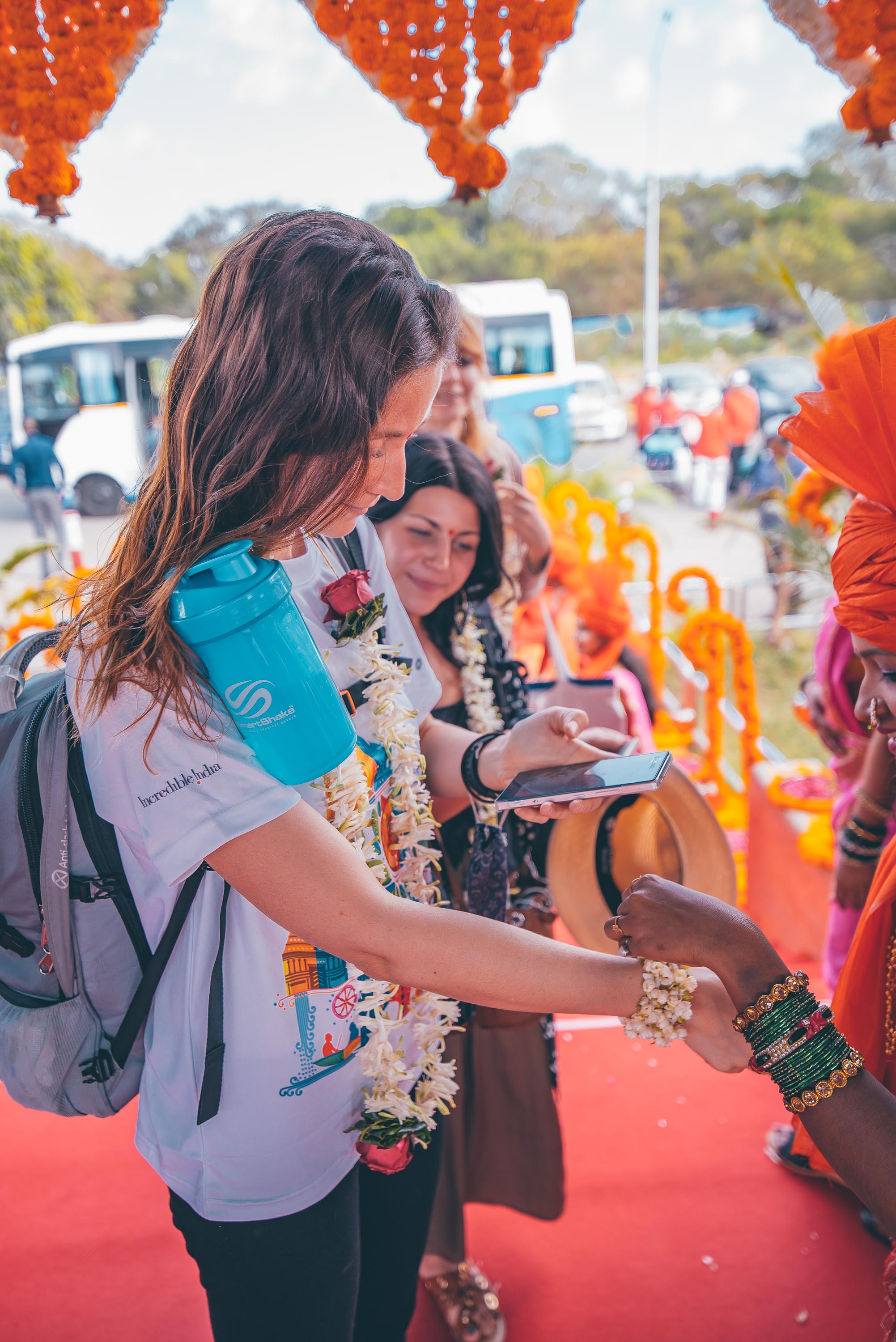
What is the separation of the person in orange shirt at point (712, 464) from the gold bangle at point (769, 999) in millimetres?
11425

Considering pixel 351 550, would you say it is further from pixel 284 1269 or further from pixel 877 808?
pixel 877 808

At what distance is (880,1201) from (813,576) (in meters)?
3.06

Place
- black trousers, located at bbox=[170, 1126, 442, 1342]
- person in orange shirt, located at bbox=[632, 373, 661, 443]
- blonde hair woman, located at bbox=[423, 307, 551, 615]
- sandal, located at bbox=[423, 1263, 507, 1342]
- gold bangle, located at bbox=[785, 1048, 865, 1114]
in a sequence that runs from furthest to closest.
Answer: person in orange shirt, located at bbox=[632, 373, 661, 443] < blonde hair woman, located at bbox=[423, 307, 551, 615] < sandal, located at bbox=[423, 1263, 507, 1342] < black trousers, located at bbox=[170, 1126, 442, 1342] < gold bangle, located at bbox=[785, 1048, 865, 1114]

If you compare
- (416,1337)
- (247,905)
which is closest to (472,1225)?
(416,1337)

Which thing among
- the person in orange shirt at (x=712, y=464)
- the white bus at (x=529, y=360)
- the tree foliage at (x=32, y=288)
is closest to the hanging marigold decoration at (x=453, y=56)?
the person in orange shirt at (x=712, y=464)

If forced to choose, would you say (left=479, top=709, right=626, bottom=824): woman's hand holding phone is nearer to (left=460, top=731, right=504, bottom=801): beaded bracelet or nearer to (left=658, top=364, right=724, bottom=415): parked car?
(left=460, top=731, right=504, bottom=801): beaded bracelet

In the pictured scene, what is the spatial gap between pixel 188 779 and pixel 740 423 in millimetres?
12509

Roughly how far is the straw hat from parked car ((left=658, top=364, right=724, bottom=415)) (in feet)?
54.7

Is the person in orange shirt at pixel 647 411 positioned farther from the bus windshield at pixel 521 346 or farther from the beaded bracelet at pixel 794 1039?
the beaded bracelet at pixel 794 1039

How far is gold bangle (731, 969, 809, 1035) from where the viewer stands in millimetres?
1078

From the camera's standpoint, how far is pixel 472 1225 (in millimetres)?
2186

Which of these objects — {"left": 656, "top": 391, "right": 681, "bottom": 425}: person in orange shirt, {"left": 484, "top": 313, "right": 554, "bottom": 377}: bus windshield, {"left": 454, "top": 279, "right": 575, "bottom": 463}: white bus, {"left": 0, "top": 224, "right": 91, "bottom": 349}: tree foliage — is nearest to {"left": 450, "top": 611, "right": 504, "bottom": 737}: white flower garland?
{"left": 454, "top": 279, "right": 575, "bottom": 463}: white bus

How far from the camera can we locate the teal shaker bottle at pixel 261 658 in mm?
948

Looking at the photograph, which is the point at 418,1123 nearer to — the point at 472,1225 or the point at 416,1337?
the point at 416,1337
